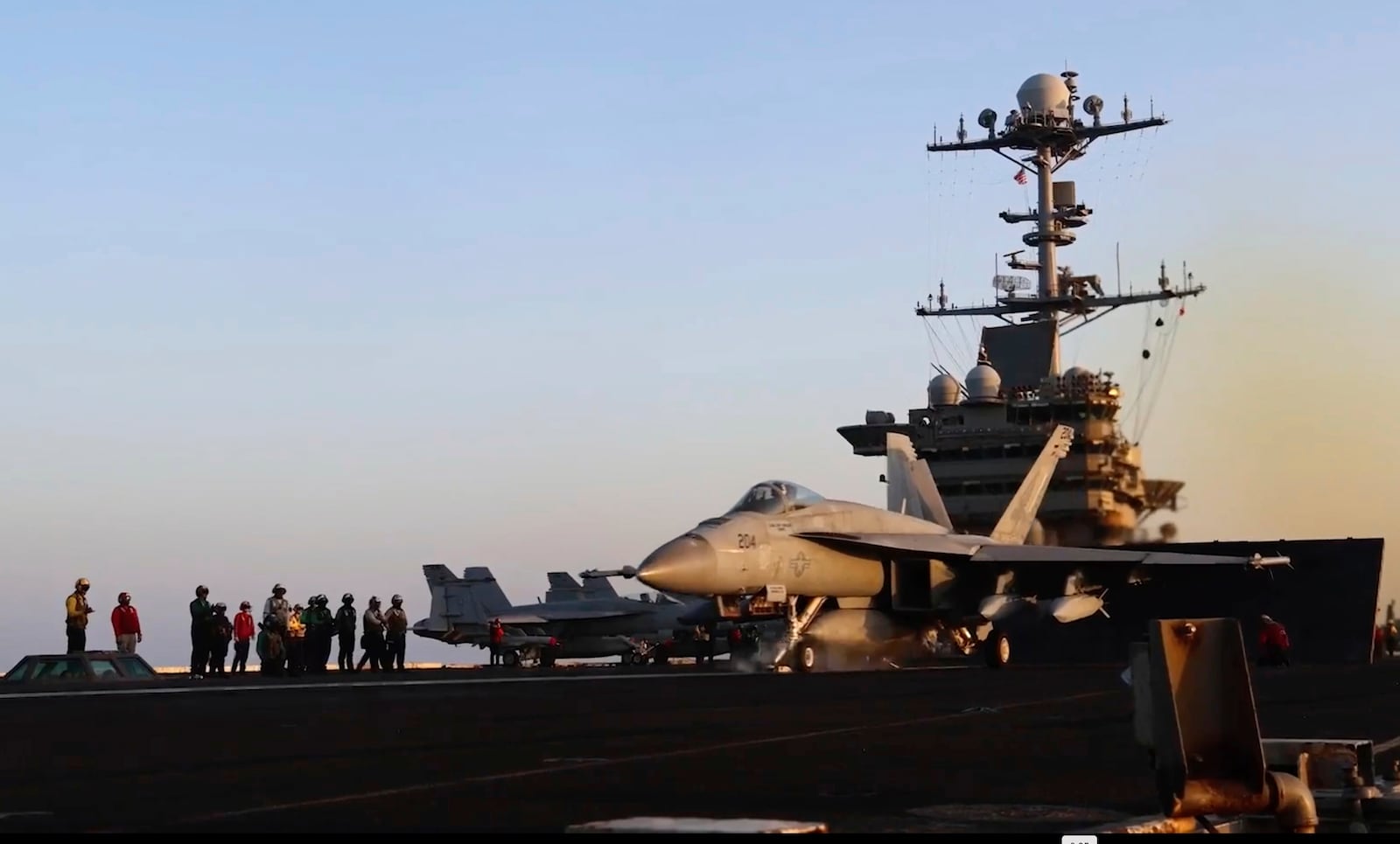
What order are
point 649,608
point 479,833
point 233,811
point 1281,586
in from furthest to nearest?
1. point 649,608
2. point 1281,586
3. point 233,811
4. point 479,833

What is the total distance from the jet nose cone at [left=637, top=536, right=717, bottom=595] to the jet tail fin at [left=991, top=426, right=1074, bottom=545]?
494 inches

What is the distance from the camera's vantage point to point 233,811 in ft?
22.1

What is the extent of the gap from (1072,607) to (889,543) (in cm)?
445

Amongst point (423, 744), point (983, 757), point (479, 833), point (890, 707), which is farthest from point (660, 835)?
point (890, 707)

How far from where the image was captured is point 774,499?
91.0 feet

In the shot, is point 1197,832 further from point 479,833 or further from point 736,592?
point 736,592

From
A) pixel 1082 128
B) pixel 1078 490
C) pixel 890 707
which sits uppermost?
pixel 1082 128

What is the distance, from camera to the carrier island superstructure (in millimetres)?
51312

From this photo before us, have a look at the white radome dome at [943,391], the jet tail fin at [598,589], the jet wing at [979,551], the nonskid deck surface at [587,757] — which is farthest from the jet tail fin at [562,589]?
the nonskid deck surface at [587,757]

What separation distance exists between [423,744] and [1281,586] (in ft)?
124

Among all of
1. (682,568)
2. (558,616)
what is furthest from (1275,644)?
(558,616)

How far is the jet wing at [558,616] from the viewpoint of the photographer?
4912 cm

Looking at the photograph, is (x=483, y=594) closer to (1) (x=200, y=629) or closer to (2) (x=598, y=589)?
(2) (x=598, y=589)

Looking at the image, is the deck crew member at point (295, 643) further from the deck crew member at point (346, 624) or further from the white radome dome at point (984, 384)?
the white radome dome at point (984, 384)
